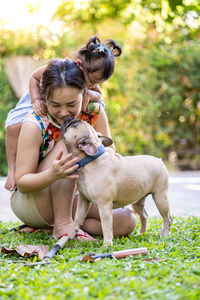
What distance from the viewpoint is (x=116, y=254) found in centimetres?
254

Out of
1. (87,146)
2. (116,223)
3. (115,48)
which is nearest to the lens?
(87,146)

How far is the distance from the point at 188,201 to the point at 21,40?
5.45 m

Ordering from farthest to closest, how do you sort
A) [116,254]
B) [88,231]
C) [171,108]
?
[171,108], [88,231], [116,254]

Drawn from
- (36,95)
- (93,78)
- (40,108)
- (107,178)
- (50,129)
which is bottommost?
(107,178)

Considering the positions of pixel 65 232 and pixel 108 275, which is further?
pixel 65 232


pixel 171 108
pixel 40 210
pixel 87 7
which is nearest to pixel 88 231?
pixel 40 210

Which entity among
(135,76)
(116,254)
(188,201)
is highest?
(135,76)

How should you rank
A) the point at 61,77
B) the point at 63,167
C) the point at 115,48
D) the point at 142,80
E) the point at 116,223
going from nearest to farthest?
the point at 63,167, the point at 61,77, the point at 116,223, the point at 115,48, the point at 142,80

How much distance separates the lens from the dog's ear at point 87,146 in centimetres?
294

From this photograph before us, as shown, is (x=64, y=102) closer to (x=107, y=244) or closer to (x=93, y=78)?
(x=93, y=78)

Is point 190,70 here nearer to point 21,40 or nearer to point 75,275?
point 21,40

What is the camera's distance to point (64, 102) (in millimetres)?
3031

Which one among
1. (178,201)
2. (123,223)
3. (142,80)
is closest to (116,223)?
(123,223)

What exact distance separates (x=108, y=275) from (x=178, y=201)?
159 inches
